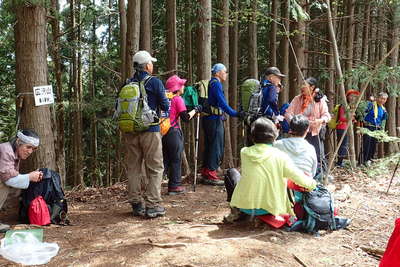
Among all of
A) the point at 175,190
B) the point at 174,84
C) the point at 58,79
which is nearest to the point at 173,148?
the point at 175,190

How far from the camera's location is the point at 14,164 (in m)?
5.30

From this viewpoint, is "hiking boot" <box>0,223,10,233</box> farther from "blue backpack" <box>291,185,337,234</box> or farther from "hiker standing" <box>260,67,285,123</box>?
"hiker standing" <box>260,67,285,123</box>

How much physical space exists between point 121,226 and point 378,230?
3411mm

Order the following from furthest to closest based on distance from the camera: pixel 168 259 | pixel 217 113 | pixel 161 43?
pixel 161 43 → pixel 217 113 → pixel 168 259

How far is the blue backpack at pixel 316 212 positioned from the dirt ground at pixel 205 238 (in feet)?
0.43

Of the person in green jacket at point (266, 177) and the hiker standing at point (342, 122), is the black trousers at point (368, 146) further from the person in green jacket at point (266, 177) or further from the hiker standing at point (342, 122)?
the person in green jacket at point (266, 177)

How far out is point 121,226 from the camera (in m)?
5.35

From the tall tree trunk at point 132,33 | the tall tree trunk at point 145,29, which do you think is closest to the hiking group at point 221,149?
the tall tree trunk at point 132,33

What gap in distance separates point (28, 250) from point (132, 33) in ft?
17.6

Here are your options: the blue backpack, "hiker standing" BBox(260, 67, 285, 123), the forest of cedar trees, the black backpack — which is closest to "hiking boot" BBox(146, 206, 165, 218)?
the black backpack

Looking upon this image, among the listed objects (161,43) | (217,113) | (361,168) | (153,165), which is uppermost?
(161,43)

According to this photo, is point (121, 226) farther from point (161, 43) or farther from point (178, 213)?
point (161, 43)

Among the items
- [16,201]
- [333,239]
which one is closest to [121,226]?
[16,201]

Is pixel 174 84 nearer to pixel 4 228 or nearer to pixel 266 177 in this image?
pixel 266 177
